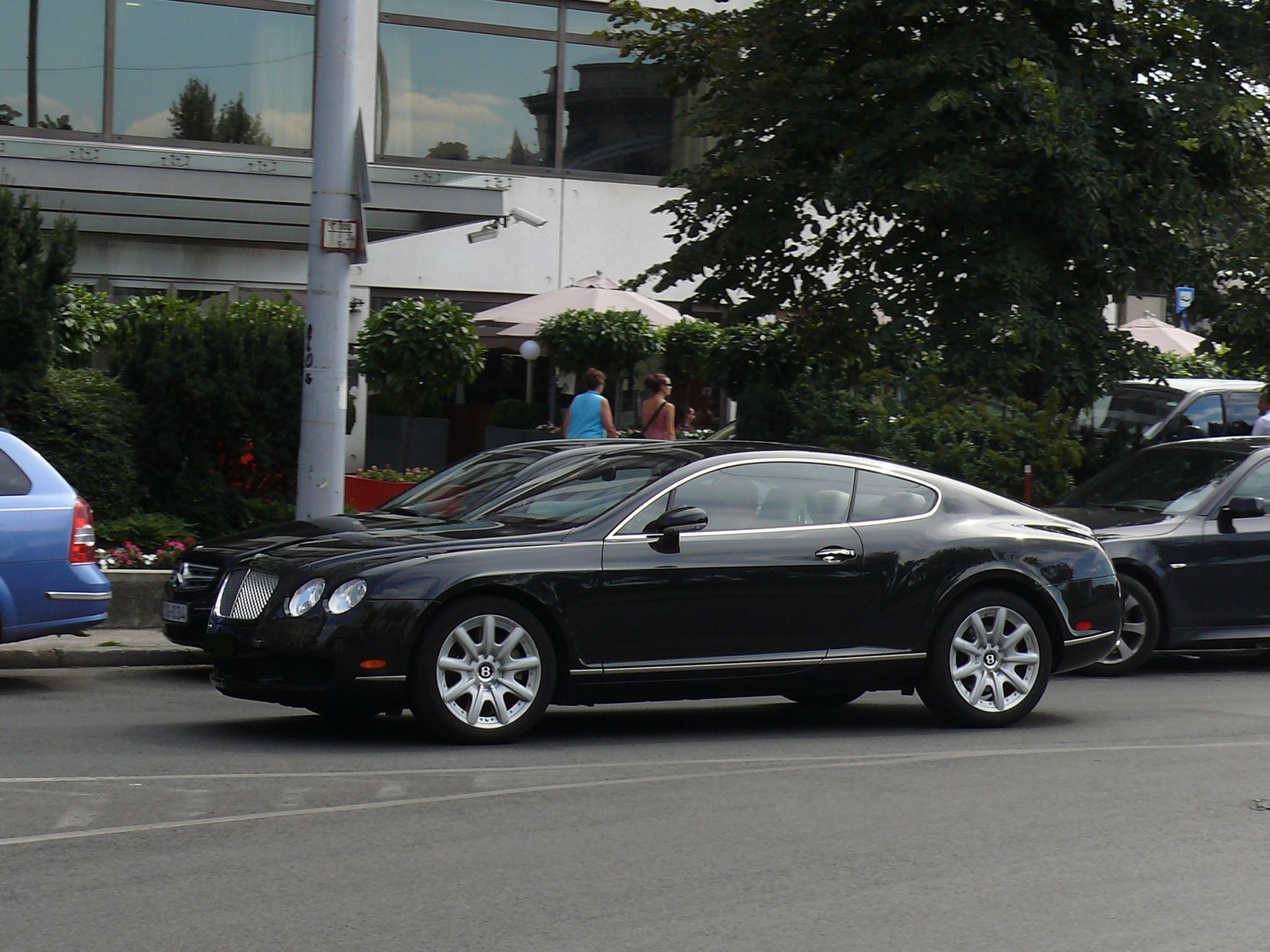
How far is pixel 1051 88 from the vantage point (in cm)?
1485

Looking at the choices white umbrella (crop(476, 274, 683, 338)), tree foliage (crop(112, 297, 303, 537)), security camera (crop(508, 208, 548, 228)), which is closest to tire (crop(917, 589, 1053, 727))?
tree foliage (crop(112, 297, 303, 537))

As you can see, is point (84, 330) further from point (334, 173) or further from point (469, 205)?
point (334, 173)

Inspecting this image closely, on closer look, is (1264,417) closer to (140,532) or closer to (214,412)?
(214,412)

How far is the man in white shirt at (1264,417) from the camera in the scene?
634 inches

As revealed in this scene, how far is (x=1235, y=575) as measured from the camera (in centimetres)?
1195

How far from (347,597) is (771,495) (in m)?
2.24

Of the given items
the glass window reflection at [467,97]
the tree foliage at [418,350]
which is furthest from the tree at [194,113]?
the tree foliage at [418,350]

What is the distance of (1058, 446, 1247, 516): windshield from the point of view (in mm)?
12344

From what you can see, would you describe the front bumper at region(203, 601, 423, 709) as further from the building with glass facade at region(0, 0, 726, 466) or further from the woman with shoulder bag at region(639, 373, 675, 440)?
the building with glass facade at region(0, 0, 726, 466)

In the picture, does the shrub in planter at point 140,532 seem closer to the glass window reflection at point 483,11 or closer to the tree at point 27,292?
the tree at point 27,292

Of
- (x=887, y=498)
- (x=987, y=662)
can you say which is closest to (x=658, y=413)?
(x=887, y=498)

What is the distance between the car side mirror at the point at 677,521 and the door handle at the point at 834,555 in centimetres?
68

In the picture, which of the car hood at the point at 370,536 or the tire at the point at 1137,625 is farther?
the tire at the point at 1137,625

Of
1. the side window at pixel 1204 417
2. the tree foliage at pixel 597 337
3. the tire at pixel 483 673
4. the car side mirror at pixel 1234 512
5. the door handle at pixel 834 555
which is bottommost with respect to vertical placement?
the tire at pixel 483 673
